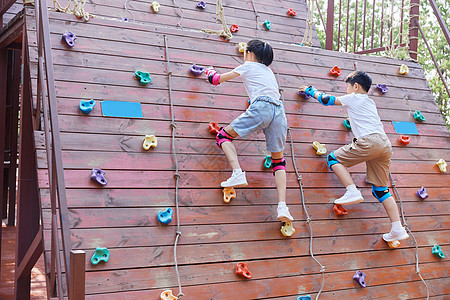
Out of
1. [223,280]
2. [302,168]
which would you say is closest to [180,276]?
[223,280]

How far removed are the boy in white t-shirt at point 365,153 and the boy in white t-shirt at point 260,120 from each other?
490 mm

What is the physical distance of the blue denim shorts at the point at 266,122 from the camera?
3.37 metres

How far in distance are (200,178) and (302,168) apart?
2.68ft

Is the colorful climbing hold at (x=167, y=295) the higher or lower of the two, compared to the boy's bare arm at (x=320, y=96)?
lower

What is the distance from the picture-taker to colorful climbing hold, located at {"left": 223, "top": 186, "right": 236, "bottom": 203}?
3.30 metres

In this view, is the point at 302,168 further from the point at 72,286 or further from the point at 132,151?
the point at 72,286

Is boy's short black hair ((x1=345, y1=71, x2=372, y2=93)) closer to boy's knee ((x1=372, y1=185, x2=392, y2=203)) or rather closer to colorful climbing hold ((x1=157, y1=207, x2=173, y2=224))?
boy's knee ((x1=372, y1=185, x2=392, y2=203))

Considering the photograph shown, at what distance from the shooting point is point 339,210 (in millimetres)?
3615

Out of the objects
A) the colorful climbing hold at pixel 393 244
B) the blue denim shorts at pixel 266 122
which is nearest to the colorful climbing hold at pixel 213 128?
the blue denim shorts at pixel 266 122

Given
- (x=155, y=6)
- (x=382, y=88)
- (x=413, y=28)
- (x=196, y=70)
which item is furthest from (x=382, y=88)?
(x=155, y=6)

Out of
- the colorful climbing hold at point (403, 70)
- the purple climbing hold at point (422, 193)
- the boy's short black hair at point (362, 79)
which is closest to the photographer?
the boy's short black hair at point (362, 79)

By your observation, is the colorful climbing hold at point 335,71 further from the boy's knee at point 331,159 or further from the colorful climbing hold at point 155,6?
the colorful climbing hold at point 155,6

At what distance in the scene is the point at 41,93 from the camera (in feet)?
10.2

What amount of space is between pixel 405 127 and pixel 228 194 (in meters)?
1.89
